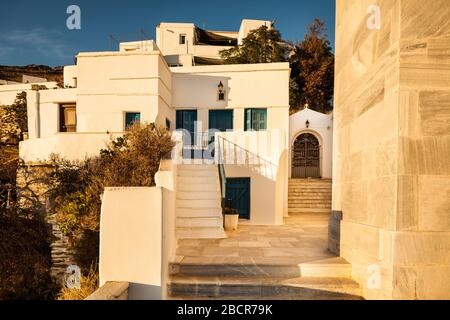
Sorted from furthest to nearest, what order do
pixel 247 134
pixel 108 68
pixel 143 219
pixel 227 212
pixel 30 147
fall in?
pixel 108 68 → pixel 30 147 → pixel 247 134 → pixel 227 212 → pixel 143 219

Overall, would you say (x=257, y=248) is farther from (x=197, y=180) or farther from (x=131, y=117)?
(x=131, y=117)

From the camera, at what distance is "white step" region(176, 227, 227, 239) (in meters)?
6.20

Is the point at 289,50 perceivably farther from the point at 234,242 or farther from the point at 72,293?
the point at 72,293

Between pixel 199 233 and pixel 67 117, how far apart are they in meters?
12.4

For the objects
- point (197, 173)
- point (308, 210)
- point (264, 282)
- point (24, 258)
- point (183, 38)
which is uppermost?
point (183, 38)

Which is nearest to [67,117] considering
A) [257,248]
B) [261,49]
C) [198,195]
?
[198,195]

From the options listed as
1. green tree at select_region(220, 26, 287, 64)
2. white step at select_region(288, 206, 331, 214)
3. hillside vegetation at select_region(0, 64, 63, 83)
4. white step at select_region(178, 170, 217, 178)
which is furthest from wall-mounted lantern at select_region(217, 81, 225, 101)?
hillside vegetation at select_region(0, 64, 63, 83)

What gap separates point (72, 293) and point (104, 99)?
922 centimetres

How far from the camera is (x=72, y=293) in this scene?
506 cm

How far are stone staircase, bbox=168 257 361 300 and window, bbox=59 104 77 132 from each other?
1346cm

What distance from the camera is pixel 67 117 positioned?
14930 mm

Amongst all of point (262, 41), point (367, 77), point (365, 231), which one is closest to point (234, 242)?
point (365, 231)

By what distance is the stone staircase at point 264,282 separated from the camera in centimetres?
387

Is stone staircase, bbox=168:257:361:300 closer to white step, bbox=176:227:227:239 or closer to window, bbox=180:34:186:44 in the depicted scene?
white step, bbox=176:227:227:239
